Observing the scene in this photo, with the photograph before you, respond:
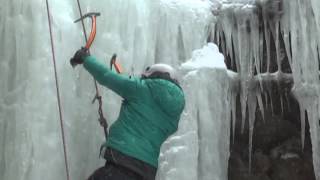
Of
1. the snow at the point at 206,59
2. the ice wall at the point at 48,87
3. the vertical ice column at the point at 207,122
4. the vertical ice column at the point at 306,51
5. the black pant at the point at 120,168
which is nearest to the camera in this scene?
the black pant at the point at 120,168

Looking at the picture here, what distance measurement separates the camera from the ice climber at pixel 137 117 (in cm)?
262

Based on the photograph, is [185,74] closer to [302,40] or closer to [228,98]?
[228,98]

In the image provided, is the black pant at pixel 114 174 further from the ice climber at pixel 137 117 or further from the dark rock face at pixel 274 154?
the dark rock face at pixel 274 154

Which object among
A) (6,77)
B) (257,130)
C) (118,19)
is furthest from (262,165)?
(6,77)

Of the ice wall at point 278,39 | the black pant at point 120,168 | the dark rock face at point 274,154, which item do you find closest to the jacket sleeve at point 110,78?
the black pant at point 120,168

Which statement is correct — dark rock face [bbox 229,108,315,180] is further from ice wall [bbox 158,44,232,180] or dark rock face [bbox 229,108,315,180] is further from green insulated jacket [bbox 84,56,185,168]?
green insulated jacket [bbox 84,56,185,168]

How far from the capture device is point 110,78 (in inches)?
103

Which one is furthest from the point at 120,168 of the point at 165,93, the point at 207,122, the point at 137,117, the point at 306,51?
the point at 306,51

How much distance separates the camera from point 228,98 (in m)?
4.84

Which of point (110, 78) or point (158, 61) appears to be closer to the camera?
point (110, 78)

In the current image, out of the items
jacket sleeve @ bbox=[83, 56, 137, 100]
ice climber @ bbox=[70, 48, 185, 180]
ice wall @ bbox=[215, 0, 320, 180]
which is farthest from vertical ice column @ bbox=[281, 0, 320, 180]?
jacket sleeve @ bbox=[83, 56, 137, 100]

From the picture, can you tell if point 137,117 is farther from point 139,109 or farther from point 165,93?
point 165,93

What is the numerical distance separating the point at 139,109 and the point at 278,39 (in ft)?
8.16

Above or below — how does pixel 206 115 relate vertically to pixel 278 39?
below
